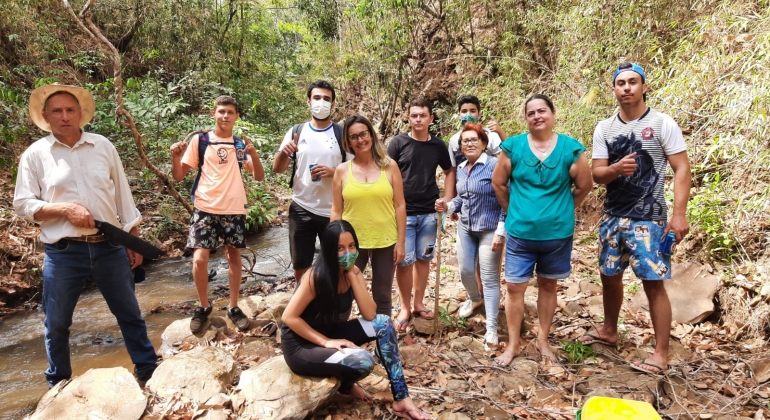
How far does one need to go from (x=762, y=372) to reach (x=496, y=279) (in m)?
1.82

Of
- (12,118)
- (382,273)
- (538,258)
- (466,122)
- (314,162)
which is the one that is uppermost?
(12,118)

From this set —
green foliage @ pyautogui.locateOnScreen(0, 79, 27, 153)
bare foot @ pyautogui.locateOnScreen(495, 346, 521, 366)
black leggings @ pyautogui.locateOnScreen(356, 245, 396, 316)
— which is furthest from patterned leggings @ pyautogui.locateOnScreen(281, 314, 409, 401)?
green foliage @ pyautogui.locateOnScreen(0, 79, 27, 153)

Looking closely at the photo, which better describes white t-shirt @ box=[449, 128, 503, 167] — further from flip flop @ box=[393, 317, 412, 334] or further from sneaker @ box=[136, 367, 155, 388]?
sneaker @ box=[136, 367, 155, 388]

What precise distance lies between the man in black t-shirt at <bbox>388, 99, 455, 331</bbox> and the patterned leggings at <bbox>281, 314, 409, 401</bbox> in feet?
3.34

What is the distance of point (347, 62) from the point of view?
46.1ft

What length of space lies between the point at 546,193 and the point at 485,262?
78 cm

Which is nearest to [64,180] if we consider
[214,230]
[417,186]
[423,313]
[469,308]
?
[214,230]

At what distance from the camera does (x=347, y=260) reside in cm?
286

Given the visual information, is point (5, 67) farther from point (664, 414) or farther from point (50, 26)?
point (664, 414)

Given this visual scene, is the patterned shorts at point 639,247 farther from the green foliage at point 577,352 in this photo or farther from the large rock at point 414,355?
the large rock at point 414,355

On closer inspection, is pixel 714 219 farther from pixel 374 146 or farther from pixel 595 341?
pixel 374 146

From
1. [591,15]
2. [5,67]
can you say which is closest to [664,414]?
[591,15]

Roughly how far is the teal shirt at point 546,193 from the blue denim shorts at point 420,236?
88 cm

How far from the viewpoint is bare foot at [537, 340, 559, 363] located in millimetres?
3408
